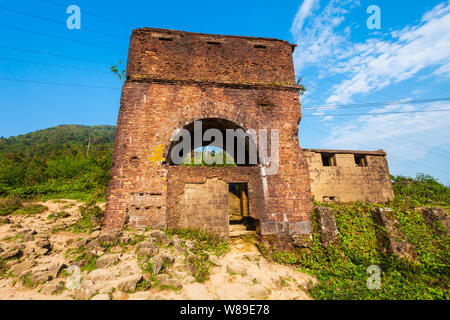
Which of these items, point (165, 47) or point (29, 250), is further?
point (165, 47)

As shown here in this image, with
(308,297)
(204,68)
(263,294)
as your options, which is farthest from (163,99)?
(308,297)

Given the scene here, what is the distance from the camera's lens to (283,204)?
6996mm

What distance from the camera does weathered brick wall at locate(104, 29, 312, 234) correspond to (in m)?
6.45

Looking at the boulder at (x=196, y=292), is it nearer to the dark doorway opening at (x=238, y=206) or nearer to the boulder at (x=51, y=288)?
the boulder at (x=51, y=288)

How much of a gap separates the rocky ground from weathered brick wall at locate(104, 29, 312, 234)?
981 mm

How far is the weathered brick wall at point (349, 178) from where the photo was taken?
11.7 m

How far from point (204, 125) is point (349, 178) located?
1000 cm

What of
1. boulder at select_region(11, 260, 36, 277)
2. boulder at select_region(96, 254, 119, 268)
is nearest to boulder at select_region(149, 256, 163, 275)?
boulder at select_region(96, 254, 119, 268)

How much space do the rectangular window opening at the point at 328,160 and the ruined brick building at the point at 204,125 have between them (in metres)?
6.17

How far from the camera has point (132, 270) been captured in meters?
4.32

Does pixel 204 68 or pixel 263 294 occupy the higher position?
pixel 204 68

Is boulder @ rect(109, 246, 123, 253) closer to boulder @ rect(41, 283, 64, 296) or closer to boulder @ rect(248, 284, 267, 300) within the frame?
boulder @ rect(41, 283, 64, 296)
